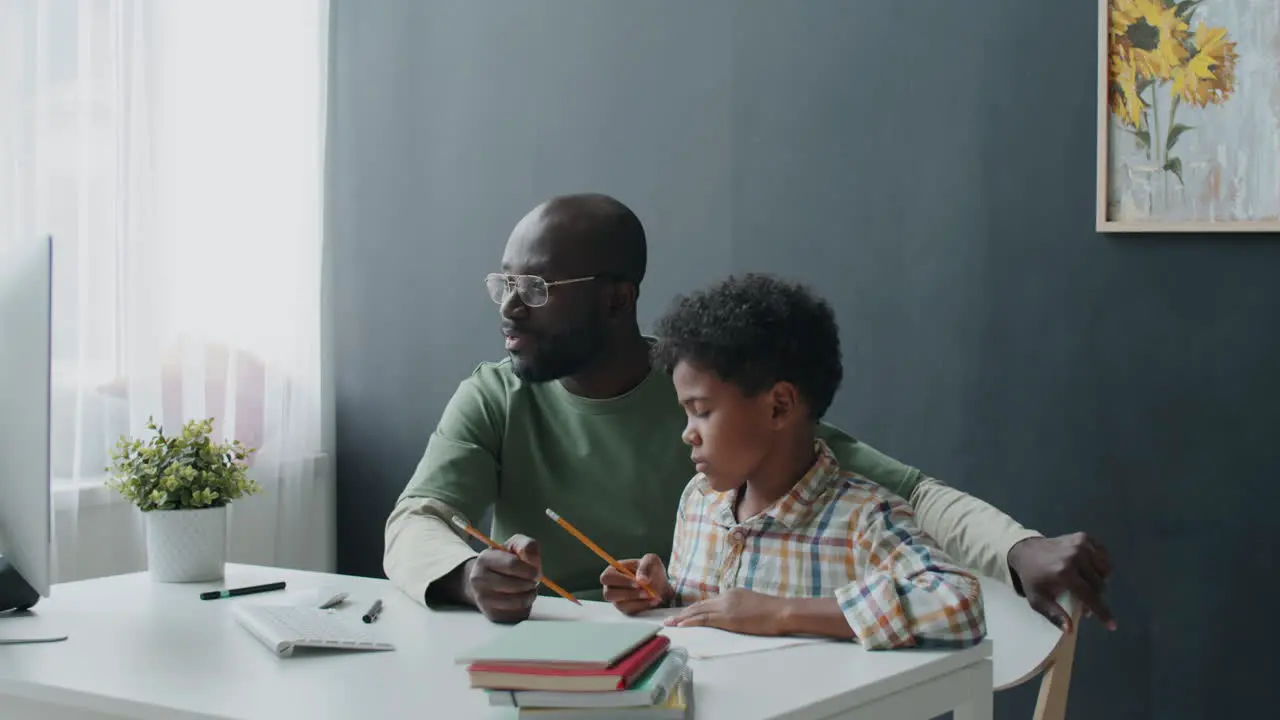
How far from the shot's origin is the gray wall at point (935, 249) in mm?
2486

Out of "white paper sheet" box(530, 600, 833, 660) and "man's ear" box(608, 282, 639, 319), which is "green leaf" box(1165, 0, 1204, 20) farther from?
"white paper sheet" box(530, 600, 833, 660)

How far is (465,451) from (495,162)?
1489mm

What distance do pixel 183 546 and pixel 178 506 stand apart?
2.4 inches

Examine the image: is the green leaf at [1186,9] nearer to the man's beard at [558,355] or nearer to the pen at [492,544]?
the man's beard at [558,355]

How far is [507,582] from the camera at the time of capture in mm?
1677

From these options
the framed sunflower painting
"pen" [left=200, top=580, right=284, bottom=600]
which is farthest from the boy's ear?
the framed sunflower painting

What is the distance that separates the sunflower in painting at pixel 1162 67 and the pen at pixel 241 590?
1738 mm

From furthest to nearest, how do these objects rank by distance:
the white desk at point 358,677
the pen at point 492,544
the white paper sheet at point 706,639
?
the pen at point 492,544 < the white paper sheet at point 706,639 < the white desk at point 358,677

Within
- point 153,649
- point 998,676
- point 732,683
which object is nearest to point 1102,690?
point 998,676

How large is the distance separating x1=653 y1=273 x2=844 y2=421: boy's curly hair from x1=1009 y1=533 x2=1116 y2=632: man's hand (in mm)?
332

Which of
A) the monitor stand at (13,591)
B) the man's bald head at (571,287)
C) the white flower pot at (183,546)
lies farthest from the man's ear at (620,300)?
the monitor stand at (13,591)

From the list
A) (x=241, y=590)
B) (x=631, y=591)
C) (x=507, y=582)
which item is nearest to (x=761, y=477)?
(x=631, y=591)

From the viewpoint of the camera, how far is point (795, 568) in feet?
5.49

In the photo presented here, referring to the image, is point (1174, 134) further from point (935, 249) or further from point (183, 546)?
point (183, 546)
